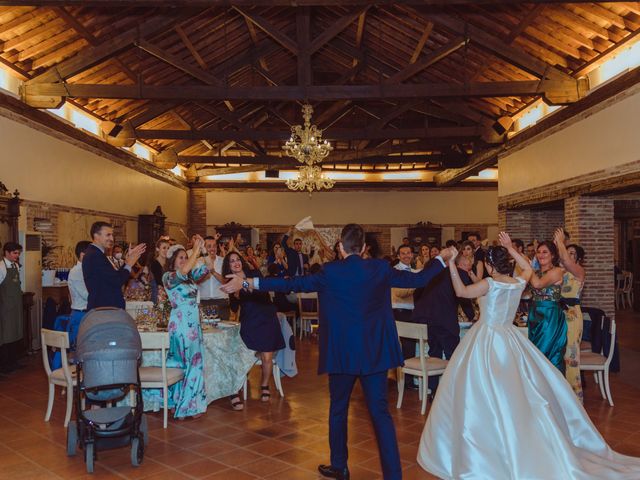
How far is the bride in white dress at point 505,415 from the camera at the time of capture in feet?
12.1

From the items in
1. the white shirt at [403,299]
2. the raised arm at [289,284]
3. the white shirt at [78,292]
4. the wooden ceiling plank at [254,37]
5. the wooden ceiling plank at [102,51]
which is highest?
the wooden ceiling plank at [254,37]

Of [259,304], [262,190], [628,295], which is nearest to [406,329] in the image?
[259,304]

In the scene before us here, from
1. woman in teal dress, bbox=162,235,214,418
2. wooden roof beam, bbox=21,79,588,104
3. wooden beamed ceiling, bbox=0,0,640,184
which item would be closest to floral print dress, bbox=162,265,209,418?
woman in teal dress, bbox=162,235,214,418

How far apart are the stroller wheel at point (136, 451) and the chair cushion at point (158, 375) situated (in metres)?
0.85

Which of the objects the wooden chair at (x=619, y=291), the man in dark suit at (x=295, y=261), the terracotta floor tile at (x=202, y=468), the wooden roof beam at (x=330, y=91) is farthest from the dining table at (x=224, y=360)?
the wooden chair at (x=619, y=291)

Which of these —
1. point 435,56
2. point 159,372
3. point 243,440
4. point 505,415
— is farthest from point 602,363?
point 435,56

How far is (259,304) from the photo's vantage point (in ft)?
19.3

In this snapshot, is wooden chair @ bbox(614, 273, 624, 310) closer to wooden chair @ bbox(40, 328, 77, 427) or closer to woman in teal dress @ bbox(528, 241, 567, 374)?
woman in teal dress @ bbox(528, 241, 567, 374)

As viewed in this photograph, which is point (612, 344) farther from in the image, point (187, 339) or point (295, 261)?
point (295, 261)

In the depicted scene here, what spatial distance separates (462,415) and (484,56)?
786cm

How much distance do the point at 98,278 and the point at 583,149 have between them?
25.4 feet

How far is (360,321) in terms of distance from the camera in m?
3.58

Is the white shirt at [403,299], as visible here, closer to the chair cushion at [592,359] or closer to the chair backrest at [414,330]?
the chair backrest at [414,330]

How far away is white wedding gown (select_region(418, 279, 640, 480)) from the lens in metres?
3.69
